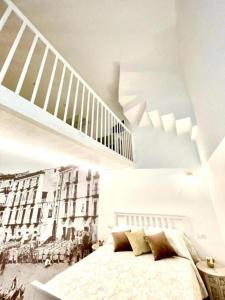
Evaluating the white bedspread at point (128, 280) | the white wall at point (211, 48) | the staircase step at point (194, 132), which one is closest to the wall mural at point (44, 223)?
the white bedspread at point (128, 280)

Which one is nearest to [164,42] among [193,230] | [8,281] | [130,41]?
→ [130,41]

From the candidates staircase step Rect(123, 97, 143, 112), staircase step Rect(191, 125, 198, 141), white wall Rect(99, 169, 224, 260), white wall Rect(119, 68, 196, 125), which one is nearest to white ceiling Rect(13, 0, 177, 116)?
white wall Rect(119, 68, 196, 125)

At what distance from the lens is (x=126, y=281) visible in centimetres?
159

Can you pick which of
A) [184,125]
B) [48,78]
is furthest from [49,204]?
[184,125]

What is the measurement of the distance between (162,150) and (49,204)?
3.46m

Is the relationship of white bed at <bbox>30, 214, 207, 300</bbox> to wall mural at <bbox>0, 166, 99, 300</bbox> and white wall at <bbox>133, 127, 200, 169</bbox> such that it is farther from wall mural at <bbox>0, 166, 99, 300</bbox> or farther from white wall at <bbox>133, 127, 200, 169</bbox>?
white wall at <bbox>133, 127, 200, 169</bbox>

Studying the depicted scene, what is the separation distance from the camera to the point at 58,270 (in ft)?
9.80

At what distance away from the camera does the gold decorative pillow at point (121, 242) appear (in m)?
2.44

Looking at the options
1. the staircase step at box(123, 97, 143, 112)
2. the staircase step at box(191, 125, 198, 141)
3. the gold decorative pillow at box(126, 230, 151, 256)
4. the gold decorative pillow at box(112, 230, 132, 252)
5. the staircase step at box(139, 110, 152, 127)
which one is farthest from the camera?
the staircase step at box(139, 110, 152, 127)

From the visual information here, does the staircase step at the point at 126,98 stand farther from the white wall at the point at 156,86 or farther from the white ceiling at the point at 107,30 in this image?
the white ceiling at the point at 107,30

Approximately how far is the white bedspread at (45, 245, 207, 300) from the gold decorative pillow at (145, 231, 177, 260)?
0.23ft

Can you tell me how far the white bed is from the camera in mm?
1359

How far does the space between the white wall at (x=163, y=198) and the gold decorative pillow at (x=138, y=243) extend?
71 centimetres

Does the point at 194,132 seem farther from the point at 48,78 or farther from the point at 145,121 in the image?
the point at 48,78
